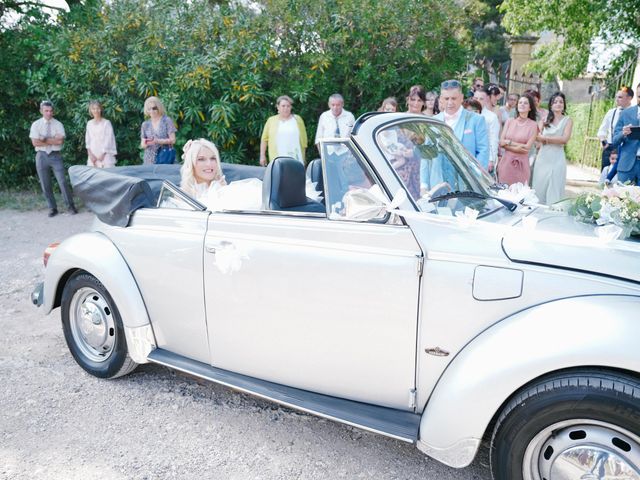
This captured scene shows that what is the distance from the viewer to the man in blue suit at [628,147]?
7199 millimetres

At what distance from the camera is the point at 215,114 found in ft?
30.1

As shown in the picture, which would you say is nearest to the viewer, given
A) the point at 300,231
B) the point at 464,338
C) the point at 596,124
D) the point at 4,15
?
the point at 464,338

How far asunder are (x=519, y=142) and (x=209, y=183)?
4.53 metres

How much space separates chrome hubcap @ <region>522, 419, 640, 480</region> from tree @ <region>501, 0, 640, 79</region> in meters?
17.6

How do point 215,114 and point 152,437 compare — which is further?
point 215,114

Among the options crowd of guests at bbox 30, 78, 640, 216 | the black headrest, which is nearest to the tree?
crowd of guests at bbox 30, 78, 640, 216

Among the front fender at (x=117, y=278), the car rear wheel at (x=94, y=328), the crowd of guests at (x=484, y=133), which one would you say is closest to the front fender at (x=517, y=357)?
the front fender at (x=117, y=278)

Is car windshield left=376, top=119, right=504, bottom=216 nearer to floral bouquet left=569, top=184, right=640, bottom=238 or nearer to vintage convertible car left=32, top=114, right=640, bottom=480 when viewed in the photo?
vintage convertible car left=32, top=114, right=640, bottom=480

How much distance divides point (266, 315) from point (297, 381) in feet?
1.36

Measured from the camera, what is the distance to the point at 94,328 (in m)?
3.92

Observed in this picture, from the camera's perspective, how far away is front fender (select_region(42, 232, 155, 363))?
3.59 metres

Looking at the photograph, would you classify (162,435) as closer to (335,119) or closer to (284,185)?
(284,185)

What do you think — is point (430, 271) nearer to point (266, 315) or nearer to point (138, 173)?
point (266, 315)

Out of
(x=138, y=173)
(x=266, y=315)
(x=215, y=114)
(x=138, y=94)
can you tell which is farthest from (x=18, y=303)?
(x=138, y=94)
